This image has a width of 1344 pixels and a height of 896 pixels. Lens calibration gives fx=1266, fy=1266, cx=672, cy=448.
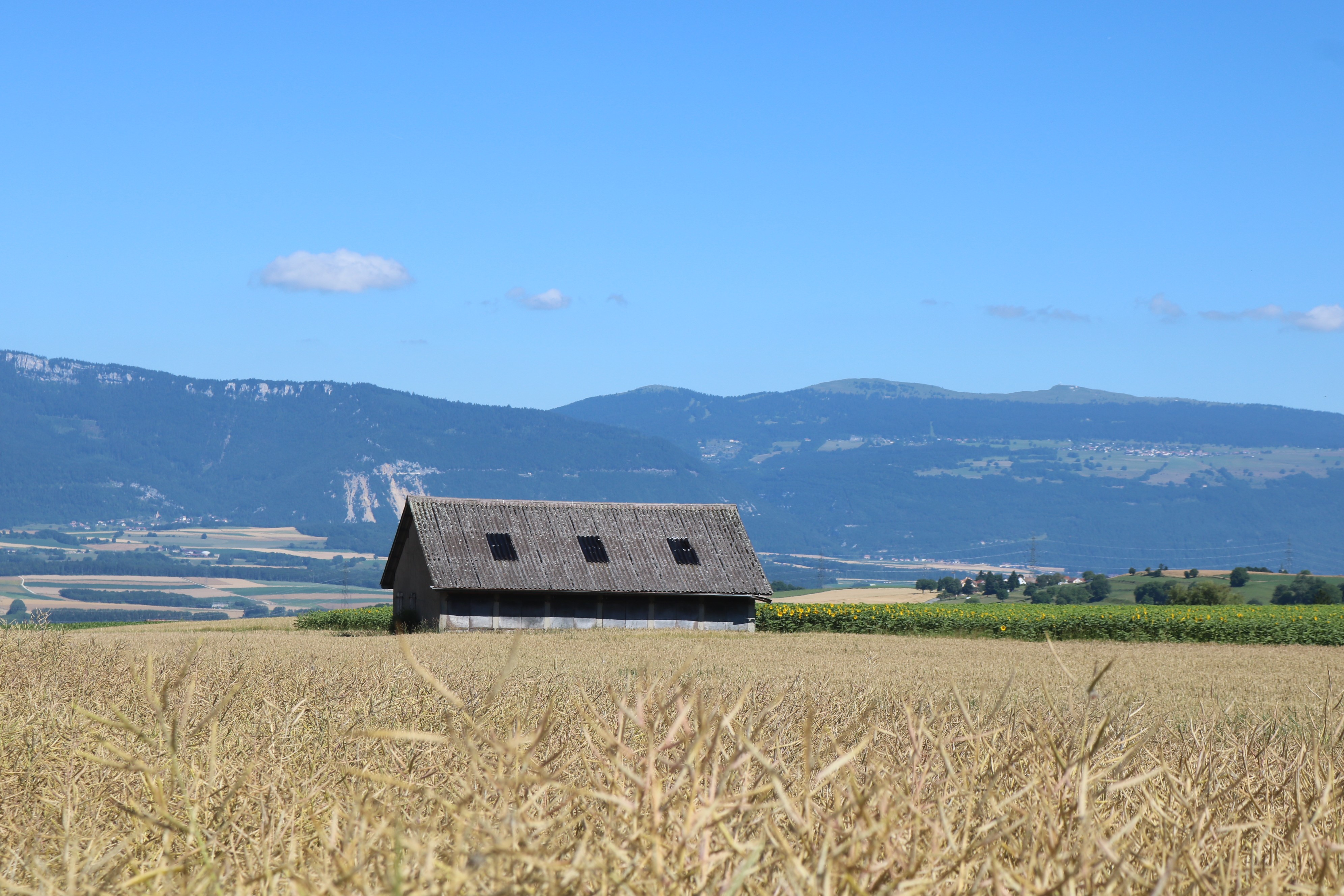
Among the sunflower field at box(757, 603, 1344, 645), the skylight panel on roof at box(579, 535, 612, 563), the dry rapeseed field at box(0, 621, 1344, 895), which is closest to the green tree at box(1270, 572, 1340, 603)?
the sunflower field at box(757, 603, 1344, 645)

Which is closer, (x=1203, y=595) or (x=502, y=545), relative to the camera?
(x=502, y=545)

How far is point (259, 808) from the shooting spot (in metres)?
4.00

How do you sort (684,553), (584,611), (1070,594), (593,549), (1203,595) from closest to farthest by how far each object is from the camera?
(584,611) < (593,549) < (684,553) < (1203,595) < (1070,594)

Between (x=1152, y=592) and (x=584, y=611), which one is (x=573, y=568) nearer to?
(x=584, y=611)

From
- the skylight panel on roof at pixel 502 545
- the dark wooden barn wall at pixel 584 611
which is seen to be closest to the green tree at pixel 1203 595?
the dark wooden barn wall at pixel 584 611

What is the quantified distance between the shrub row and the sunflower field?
13.9m

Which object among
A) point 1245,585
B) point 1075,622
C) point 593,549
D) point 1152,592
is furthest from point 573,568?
point 1245,585

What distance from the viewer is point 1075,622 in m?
41.8

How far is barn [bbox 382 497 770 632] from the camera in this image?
41125 mm

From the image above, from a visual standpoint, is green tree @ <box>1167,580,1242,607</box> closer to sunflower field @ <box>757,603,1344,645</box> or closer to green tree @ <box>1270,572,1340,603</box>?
sunflower field @ <box>757,603,1344,645</box>

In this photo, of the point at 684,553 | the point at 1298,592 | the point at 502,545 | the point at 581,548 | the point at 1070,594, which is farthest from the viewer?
the point at 1070,594

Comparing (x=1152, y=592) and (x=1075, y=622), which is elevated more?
(x=1075, y=622)

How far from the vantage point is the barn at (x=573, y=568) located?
41125 mm

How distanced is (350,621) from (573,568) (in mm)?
11068
